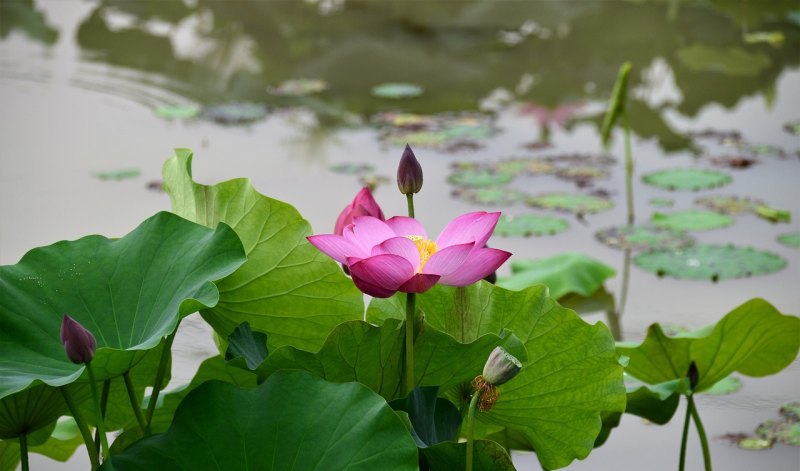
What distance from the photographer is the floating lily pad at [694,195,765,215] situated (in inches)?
112

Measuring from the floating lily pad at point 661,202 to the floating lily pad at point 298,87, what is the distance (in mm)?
1458

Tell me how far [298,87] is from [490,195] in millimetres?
1236

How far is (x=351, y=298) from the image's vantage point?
3.87ft

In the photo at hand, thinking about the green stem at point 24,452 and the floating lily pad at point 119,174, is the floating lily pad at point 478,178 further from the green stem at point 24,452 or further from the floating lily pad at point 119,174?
the green stem at point 24,452

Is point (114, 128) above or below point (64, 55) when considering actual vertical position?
below

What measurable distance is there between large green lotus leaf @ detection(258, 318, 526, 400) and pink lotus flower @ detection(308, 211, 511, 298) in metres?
0.06

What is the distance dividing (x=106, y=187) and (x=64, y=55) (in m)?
1.42

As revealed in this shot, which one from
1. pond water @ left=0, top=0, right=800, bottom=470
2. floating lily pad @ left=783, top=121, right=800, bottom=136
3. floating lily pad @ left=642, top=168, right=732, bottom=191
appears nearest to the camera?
pond water @ left=0, top=0, right=800, bottom=470

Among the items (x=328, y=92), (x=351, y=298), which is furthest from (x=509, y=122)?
(x=351, y=298)

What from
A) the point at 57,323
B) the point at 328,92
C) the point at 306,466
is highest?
the point at 328,92

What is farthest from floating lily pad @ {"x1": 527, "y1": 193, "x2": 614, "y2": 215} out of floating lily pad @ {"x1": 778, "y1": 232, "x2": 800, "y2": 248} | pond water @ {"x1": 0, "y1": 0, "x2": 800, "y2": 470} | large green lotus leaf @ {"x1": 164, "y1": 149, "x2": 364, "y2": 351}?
large green lotus leaf @ {"x1": 164, "y1": 149, "x2": 364, "y2": 351}

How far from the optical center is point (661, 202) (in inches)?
114

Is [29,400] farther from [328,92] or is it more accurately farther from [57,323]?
[328,92]

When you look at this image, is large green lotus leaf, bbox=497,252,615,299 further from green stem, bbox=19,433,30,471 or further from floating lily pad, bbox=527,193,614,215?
green stem, bbox=19,433,30,471
